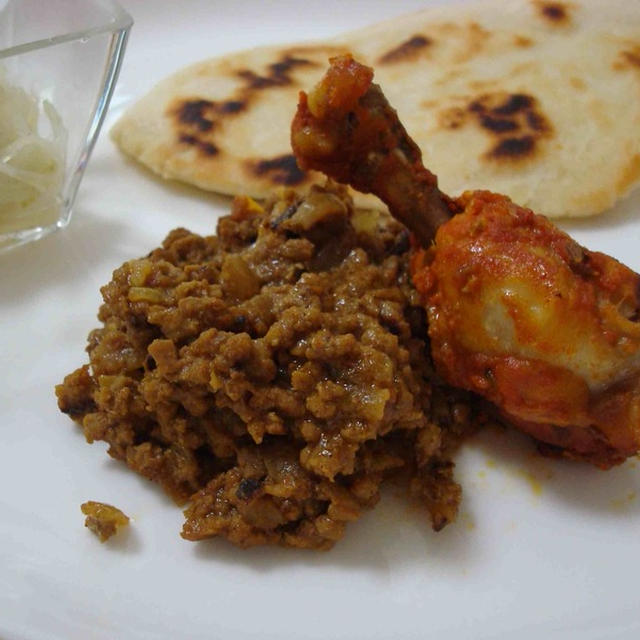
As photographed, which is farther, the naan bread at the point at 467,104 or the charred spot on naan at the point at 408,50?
the charred spot on naan at the point at 408,50

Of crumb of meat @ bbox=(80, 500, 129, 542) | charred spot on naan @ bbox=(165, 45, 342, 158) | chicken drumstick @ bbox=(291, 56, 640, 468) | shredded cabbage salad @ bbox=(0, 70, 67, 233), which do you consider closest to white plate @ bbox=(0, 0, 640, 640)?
crumb of meat @ bbox=(80, 500, 129, 542)

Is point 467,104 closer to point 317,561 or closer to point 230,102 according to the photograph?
point 230,102

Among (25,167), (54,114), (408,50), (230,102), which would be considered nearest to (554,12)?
(408,50)

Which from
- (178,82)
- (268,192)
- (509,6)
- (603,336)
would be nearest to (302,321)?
(603,336)

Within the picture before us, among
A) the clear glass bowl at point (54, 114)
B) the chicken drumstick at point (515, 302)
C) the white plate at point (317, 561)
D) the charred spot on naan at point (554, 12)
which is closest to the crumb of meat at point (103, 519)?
the white plate at point (317, 561)

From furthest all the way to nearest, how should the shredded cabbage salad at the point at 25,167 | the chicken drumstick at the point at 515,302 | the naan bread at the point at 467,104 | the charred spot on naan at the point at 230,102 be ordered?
the charred spot on naan at the point at 230,102, the naan bread at the point at 467,104, the shredded cabbage salad at the point at 25,167, the chicken drumstick at the point at 515,302

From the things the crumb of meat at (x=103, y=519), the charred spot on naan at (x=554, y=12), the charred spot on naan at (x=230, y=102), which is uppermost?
the charred spot on naan at (x=554, y=12)

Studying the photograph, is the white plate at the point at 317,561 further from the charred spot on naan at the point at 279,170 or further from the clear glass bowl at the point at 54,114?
the charred spot on naan at the point at 279,170
